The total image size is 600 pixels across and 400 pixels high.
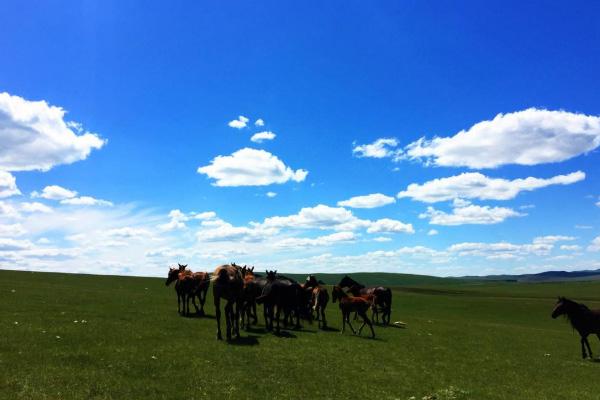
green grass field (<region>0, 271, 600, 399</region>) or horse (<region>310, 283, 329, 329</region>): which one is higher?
horse (<region>310, 283, 329, 329</region>)

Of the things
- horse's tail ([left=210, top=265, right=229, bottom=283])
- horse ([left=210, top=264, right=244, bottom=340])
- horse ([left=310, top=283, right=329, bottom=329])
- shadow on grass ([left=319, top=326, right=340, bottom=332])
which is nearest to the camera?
horse ([left=210, top=264, right=244, bottom=340])

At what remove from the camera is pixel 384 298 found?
113 ft

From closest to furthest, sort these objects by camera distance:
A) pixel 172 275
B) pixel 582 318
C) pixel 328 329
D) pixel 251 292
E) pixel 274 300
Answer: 1. pixel 274 300
2. pixel 251 292
3. pixel 582 318
4. pixel 328 329
5. pixel 172 275

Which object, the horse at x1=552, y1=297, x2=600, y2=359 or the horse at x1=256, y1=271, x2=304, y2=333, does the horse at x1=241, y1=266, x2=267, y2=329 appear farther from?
the horse at x1=552, y1=297, x2=600, y2=359

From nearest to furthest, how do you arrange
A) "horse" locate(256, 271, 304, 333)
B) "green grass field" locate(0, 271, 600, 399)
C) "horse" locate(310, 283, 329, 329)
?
1. "green grass field" locate(0, 271, 600, 399)
2. "horse" locate(256, 271, 304, 333)
3. "horse" locate(310, 283, 329, 329)

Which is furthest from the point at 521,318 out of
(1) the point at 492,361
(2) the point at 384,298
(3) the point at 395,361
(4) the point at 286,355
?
(4) the point at 286,355

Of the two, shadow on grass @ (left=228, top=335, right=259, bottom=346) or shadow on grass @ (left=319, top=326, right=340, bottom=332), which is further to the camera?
shadow on grass @ (left=319, top=326, right=340, bottom=332)

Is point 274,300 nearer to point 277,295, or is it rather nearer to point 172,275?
point 277,295

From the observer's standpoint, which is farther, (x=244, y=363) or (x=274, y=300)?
(x=274, y=300)

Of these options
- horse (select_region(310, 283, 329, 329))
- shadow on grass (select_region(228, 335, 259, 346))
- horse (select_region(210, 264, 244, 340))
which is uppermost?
horse (select_region(210, 264, 244, 340))

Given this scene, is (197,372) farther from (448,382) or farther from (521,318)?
(521,318)

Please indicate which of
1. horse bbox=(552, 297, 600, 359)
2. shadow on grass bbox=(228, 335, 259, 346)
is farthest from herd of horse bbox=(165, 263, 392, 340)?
horse bbox=(552, 297, 600, 359)

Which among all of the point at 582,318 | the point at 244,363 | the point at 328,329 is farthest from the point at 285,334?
the point at 582,318

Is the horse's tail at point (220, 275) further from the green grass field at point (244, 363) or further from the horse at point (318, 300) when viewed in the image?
the horse at point (318, 300)
